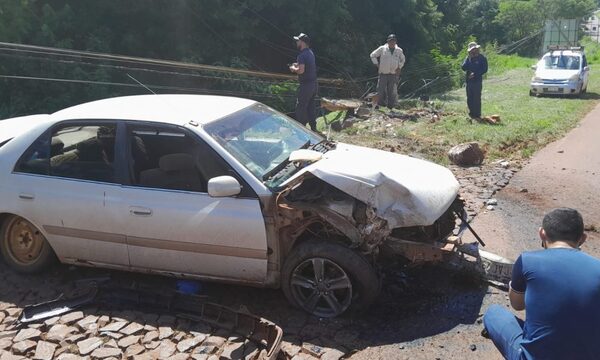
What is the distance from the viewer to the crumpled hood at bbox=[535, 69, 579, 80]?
61.0ft

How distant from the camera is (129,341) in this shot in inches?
166

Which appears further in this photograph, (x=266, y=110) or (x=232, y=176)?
(x=266, y=110)

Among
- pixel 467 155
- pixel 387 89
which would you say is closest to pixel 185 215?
pixel 467 155

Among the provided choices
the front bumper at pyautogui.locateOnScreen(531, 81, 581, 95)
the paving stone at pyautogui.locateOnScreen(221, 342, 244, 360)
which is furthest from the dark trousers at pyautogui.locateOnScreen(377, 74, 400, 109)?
the paving stone at pyautogui.locateOnScreen(221, 342, 244, 360)

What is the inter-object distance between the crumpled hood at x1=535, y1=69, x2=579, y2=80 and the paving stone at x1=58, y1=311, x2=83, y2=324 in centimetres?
1787

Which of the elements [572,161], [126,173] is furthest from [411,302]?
[572,161]

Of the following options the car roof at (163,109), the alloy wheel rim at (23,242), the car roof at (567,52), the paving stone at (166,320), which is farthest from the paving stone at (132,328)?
the car roof at (567,52)

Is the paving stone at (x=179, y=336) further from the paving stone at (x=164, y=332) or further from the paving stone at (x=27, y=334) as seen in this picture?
the paving stone at (x=27, y=334)

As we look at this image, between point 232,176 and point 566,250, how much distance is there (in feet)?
8.10

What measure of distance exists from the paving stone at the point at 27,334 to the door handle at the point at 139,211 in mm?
1160

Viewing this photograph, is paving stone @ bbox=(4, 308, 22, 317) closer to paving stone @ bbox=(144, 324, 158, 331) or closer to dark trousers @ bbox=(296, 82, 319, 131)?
paving stone @ bbox=(144, 324, 158, 331)

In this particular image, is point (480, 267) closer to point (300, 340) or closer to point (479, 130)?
point (300, 340)

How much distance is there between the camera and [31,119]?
6613mm

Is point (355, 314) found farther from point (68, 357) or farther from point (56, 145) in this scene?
point (56, 145)
